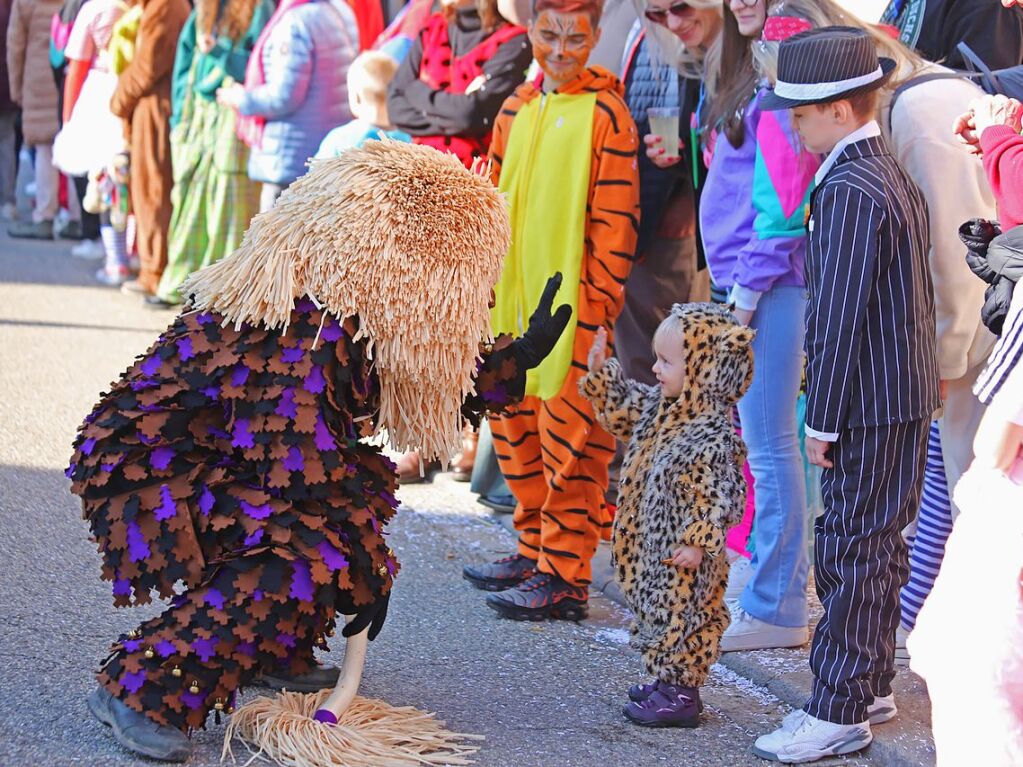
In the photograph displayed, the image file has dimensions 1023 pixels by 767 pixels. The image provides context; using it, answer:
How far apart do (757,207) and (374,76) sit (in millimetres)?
2870

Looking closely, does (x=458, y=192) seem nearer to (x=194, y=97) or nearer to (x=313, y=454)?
(x=313, y=454)

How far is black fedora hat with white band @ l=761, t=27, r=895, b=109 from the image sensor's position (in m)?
3.23

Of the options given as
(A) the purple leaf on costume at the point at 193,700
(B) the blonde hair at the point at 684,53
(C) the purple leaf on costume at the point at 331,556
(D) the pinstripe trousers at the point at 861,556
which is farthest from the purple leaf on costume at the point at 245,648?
(B) the blonde hair at the point at 684,53

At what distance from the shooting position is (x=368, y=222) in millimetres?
3152

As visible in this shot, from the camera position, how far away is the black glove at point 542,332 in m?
3.53

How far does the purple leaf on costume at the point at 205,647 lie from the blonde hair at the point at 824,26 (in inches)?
81.9

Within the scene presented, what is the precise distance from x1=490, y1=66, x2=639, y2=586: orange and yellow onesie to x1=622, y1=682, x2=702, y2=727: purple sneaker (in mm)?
841

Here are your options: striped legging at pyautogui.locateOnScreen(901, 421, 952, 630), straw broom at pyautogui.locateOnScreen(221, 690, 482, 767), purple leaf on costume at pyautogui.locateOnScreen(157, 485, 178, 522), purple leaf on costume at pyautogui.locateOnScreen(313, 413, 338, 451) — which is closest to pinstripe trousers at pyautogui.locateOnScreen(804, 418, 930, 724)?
striped legging at pyautogui.locateOnScreen(901, 421, 952, 630)

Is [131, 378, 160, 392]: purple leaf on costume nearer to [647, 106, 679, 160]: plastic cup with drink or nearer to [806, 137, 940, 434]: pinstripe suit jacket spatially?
[806, 137, 940, 434]: pinstripe suit jacket

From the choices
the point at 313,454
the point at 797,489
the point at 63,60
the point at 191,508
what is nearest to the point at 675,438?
the point at 797,489

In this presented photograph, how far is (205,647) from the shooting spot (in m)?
3.05

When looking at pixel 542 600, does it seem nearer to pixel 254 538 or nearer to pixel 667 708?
pixel 667 708

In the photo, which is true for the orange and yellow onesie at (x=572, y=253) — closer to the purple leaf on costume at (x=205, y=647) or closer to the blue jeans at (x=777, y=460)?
the blue jeans at (x=777, y=460)

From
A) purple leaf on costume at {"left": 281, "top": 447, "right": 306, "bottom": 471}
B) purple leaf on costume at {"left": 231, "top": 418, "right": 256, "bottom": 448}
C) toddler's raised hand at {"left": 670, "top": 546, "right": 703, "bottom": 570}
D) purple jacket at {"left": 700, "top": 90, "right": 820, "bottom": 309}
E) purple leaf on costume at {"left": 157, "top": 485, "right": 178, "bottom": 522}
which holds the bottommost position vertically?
toddler's raised hand at {"left": 670, "top": 546, "right": 703, "bottom": 570}
